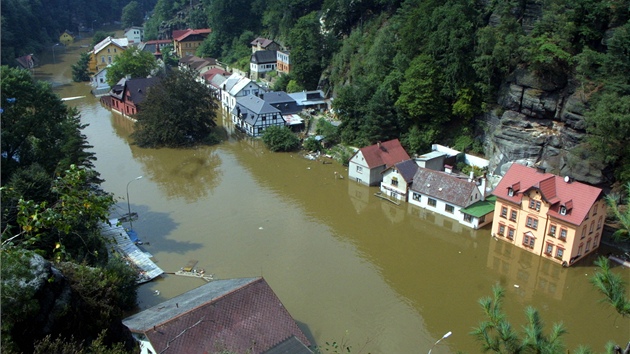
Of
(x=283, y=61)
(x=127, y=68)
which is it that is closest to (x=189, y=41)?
(x=127, y=68)

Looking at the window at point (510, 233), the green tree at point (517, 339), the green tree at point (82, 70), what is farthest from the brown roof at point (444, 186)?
the green tree at point (82, 70)

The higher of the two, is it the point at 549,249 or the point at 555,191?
the point at 555,191

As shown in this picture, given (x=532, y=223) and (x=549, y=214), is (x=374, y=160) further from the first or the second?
(x=549, y=214)

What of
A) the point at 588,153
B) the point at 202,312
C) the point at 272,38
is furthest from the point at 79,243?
the point at 272,38

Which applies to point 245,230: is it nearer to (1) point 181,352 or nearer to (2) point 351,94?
(1) point 181,352

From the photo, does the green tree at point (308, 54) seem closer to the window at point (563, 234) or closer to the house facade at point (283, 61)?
the house facade at point (283, 61)

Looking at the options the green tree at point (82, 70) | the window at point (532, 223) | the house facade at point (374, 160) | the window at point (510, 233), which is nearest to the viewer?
the window at point (532, 223)
